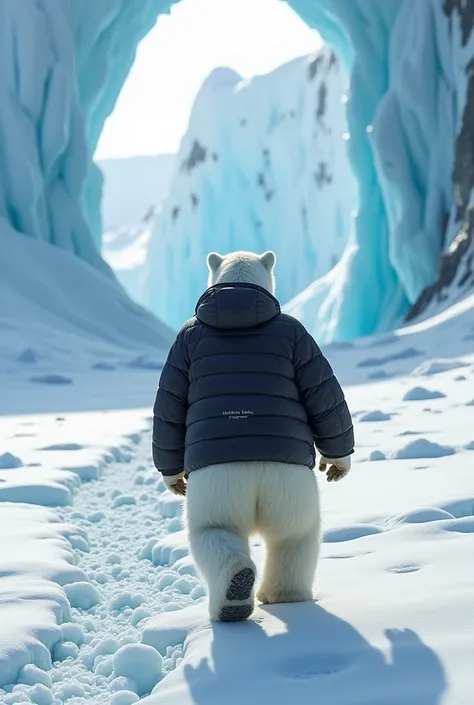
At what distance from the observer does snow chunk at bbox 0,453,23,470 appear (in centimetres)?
377

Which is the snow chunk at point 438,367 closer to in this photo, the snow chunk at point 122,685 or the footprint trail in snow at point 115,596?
the footprint trail in snow at point 115,596

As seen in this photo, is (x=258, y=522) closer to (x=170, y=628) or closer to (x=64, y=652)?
(x=170, y=628)

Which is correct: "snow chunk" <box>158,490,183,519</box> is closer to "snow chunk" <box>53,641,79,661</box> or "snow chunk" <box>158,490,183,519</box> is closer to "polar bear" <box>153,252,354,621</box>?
"polar bear" <box>153,252,354,621</box>

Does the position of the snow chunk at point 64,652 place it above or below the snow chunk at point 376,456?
below

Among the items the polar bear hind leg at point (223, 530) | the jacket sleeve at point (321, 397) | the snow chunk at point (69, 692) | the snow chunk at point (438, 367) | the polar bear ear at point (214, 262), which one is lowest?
the snow chunk at point (69, 692)

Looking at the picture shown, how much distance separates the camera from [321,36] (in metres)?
18.9

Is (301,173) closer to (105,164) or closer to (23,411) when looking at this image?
(23,411)

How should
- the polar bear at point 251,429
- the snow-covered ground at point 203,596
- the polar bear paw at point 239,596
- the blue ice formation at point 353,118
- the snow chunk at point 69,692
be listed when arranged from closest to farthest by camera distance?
the snow-covered ground at point 203,596 → the snow chunk at point 69,692 → the polar bear paw at point 239,596 → the polar bear at point 251,429 → the blue ice formation at point 353,118

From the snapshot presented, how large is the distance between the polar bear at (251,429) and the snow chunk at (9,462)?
1930 millimetres

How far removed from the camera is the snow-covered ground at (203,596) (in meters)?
1.42

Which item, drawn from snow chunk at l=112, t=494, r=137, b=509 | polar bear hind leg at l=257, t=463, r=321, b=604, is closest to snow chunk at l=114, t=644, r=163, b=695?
polar bear hind leg at l=257, t=463, r=321, b=604

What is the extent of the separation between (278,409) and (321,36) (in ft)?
60.3

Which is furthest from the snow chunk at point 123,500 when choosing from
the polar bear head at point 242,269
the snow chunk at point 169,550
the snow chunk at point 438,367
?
the snow chunk at point 438,367

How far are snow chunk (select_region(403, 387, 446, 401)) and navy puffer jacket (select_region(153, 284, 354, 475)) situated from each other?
394 centimetres
